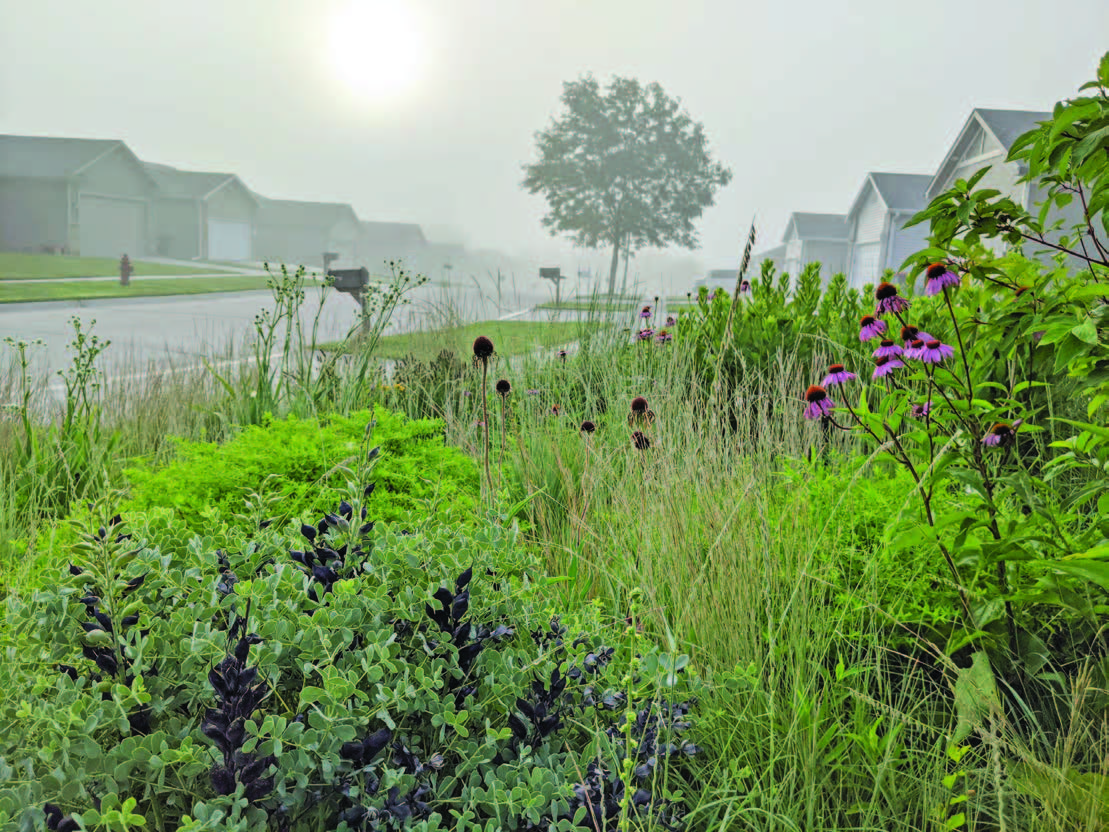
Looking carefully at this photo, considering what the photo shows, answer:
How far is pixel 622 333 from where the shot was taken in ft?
19.4

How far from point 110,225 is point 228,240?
35.8 ft

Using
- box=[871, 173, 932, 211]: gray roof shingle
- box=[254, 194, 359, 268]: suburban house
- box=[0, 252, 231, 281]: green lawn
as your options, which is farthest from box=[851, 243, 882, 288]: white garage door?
box=[254, 194, 359, 268]: suburban house

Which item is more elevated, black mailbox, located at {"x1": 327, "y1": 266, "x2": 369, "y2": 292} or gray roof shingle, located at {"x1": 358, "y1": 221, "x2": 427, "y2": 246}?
gray roof shingle, located at {"x1": 358, "y1": 221, "x2": 427, "y2": 246}

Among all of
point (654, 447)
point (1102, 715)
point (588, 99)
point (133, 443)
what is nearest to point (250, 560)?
point (654, 447)

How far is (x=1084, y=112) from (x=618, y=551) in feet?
5.24

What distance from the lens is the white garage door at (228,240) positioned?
2194 inches

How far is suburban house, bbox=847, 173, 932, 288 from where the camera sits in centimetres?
3397

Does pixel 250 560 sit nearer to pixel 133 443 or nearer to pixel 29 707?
pixel 29 707

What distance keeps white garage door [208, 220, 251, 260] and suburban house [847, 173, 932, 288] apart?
42.3m

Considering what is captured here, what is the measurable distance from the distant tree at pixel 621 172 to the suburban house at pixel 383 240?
27811 mm

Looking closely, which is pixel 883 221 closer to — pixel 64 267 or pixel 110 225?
pixel 64 267

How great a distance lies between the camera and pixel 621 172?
159 ft

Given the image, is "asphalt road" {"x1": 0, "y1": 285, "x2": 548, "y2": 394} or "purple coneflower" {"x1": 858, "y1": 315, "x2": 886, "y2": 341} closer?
"purple coneflower" {"x1": 858, "y1": 315, "x2": 886, "y2": 341}

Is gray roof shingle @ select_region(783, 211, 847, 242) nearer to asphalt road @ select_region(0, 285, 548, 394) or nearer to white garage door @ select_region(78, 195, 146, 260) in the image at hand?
asphalt road @ select_region(0, 285, 548, 394)
